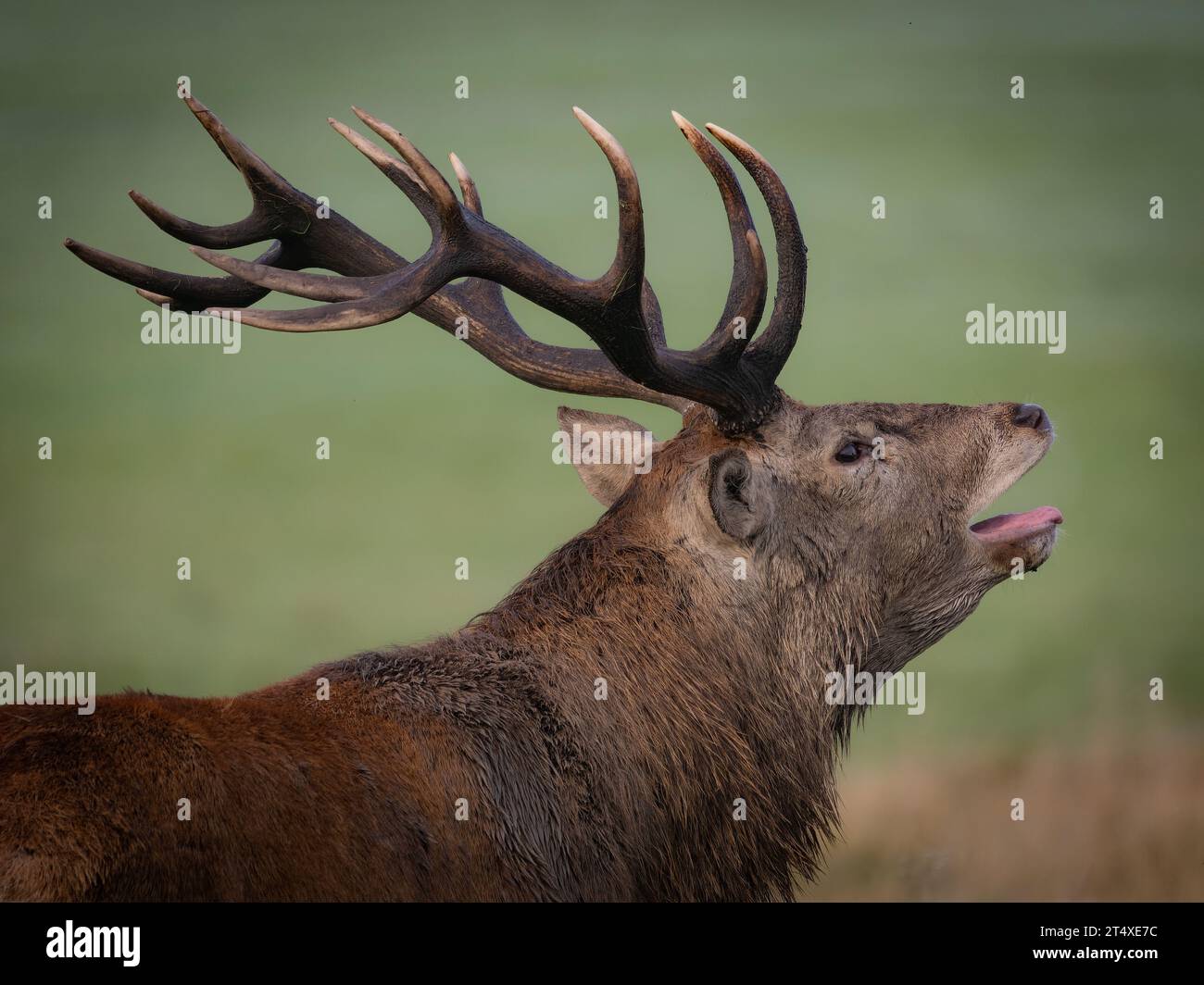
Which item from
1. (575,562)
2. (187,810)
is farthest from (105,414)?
(187,810)

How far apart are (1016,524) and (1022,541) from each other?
13cm

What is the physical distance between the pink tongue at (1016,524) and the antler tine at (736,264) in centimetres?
111

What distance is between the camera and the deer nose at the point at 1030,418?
5.66 m

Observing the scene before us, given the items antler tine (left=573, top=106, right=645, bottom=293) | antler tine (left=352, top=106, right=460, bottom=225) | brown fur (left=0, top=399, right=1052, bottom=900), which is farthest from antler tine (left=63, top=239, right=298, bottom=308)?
antler tine (left=573, top=106, right=645, bottom=293)

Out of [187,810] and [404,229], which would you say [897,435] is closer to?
[187,810]

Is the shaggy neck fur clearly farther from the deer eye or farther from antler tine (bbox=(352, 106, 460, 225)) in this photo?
antler tine (bbox=(352, 106, 460, 225))

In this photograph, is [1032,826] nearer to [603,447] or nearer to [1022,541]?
[1022,541]

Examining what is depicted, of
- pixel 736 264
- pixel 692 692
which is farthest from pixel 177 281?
pixel 692 692

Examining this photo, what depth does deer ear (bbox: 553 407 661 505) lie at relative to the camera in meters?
5.86

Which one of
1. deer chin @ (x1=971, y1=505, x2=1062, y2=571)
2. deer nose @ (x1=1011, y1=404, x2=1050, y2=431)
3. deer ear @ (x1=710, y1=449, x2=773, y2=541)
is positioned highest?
deer nose @ (x1=1011, y1=404, x2=1050, y2=431)

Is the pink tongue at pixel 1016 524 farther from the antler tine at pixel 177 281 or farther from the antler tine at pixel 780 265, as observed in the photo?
the antler tine at pixel 177 281

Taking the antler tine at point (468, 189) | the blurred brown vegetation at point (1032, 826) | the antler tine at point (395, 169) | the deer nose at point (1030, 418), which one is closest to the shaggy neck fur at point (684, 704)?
the deer nose at point (1030, 418)

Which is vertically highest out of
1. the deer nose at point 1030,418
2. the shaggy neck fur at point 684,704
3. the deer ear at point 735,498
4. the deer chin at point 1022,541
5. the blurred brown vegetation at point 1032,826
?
the deer nose at point 1030,418

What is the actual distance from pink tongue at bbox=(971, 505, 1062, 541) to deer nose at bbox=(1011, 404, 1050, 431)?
0.29 meters
